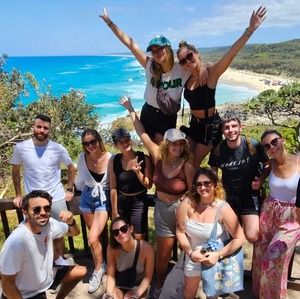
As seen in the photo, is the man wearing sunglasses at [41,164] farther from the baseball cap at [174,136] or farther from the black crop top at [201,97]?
the black crop top at [201,97]

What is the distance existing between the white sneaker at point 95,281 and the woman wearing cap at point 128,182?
66 cm

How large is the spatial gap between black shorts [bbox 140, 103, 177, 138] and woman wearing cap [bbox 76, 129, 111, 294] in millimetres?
563

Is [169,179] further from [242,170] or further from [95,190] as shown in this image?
[95,190]

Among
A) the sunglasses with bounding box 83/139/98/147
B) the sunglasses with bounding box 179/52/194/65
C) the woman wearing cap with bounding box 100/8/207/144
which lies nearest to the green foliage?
the sunglasses with bounding box 83/139/98/147

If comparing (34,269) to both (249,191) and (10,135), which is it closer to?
(249,191)

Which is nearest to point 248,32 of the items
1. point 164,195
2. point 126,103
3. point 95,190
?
point 126,103

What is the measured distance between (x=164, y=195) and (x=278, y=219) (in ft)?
3.72

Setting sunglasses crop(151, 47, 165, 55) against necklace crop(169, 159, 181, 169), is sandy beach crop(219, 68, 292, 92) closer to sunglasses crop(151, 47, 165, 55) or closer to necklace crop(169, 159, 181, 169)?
sunglasses crop(151, 47, 165, 55)

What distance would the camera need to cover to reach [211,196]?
3680 millimetres

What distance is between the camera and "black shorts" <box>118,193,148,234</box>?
427 cm

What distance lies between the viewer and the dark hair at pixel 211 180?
3639 millimetres

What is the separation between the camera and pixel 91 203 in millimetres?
4441

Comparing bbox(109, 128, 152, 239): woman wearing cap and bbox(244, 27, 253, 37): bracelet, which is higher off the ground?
bbox(244, 27, 253, 37): bracelet

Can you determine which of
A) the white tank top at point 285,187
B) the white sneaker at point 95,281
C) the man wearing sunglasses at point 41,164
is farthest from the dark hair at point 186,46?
the white sneaker at point 95,281
